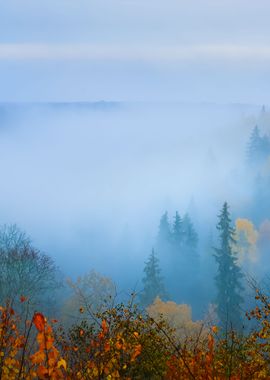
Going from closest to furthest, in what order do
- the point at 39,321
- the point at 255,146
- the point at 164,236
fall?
the point at 39,321 < the point at 164,236 < the point at 255,146

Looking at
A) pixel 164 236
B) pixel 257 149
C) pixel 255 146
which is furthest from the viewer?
pixel 255 146

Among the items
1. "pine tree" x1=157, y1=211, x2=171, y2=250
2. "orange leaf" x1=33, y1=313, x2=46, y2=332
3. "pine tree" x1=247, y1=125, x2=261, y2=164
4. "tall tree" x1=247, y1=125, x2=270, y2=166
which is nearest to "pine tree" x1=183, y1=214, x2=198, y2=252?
"pine tree" x1=157, y1=211, x2=171, y2=250


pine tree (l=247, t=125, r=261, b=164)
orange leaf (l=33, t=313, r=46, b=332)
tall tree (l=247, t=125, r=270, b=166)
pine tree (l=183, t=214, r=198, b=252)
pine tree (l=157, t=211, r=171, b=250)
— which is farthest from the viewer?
pine tree (l=247, t=125, r=261, b=164)

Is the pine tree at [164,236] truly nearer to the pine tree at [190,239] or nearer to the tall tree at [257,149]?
the pine tree at [190,239]

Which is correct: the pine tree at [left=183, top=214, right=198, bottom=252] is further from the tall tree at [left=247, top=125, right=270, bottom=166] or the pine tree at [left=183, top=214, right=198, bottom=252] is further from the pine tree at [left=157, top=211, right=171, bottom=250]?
the tall tree at [left=247, top=125, right=270, bottom=166]

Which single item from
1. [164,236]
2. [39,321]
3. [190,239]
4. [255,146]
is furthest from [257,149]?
[39,321]

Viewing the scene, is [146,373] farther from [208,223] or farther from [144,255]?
[208,223]

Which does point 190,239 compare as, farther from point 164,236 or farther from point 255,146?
point 255,146

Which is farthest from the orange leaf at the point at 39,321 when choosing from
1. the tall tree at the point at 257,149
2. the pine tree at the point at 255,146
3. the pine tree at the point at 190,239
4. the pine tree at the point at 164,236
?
the pine tree at the point at 255,146

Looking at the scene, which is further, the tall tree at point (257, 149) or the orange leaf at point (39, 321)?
the tall tree at point (257, 149)

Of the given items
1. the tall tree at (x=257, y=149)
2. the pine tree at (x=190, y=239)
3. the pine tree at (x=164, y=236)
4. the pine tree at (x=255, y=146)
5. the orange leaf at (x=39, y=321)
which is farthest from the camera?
the pine tree at (x=255, y=146)

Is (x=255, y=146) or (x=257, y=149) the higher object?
(x=255, y=146)

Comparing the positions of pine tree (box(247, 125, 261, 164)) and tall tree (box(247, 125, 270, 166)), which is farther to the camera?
pine tree (box(247, 125, 261, 164))

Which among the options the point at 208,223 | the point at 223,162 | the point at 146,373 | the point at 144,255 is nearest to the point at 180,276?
the point at 144,255
